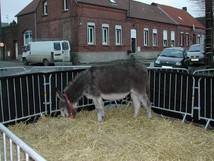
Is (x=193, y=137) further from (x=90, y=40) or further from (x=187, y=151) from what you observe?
(x=90, y=40)

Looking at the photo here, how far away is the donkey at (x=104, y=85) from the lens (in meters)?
7.27

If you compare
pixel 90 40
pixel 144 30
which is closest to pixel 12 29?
pixel 90 40

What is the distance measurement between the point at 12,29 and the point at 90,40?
1383cm

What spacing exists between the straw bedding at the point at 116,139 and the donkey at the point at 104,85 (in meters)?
0.41

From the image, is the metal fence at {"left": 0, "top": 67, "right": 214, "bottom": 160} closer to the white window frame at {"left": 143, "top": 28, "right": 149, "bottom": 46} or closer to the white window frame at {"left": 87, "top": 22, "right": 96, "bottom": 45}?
the white window frame at {"left": 87, "top": 22, "right": 96, "bottom": 45}

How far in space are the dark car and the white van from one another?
37.6 feet

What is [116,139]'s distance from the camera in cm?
560

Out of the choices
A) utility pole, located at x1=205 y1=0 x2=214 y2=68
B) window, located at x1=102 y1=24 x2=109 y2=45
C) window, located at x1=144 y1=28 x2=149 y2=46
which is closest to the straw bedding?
utility pole, located at x1=205 y1=0 x2=214 y2=68

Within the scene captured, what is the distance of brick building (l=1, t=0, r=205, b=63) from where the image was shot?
3164cm

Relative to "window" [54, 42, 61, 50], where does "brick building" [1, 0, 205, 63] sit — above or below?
above

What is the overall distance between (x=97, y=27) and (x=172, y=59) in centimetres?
1465

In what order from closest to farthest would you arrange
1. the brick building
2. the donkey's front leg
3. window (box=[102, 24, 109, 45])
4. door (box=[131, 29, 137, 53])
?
the donkey's front leg
the brick building
window (box=[102, 24, 109, 45])
door (box=[131, 29, 137, 53])

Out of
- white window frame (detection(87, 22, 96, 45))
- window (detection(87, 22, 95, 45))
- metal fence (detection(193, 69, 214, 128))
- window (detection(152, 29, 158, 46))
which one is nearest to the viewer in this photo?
metal fence (detection(193, 69, 214, 128))

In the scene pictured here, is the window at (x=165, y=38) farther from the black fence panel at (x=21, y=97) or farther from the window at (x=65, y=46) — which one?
the black fence panel at (x=21, y=97)
